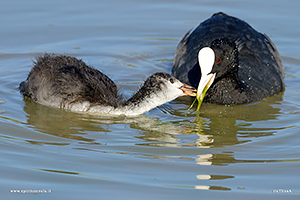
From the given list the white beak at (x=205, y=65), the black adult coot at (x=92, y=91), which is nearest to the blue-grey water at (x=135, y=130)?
the black adult coot at (x=92, y=91)

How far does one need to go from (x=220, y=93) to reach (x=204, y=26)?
1269mm

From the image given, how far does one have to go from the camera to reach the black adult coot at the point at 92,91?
5578 millimetres

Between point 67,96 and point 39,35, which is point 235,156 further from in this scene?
point 39,35

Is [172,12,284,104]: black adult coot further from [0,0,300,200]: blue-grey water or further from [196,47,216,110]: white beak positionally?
[0,0,300,200]: blue-grey water

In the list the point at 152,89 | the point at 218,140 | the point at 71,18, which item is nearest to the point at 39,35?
the point at 71,18

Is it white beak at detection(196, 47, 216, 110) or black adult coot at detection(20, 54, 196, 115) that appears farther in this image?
white beak at detection(196, 47, 216, 110)

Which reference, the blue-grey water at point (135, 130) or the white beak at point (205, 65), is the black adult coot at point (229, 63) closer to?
the white beak at point (205, 65)

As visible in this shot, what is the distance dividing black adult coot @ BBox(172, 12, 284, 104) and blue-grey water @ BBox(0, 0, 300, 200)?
0.58ft

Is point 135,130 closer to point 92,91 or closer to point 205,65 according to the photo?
point 92,91

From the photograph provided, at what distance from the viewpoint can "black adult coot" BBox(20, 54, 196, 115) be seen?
5578mm

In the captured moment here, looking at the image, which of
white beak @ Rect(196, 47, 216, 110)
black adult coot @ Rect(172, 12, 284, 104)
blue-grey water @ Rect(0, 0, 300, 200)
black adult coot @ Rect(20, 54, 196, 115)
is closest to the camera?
blue-grey water @ Rect(0, 0, 300, 200)

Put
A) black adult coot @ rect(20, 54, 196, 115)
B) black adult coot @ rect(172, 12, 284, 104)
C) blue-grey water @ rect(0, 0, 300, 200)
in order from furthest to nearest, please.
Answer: black adult coot @ rect(172, 12, 284, 104)
black adult coot @ rect(20, 54, 196, 115)
blue-grey water @ rect(0, 0, 300, 200)

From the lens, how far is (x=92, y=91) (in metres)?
5.65

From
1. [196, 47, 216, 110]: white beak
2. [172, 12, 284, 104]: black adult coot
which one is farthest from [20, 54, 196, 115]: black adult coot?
[172, 12, 284, 104]: black adult coot
